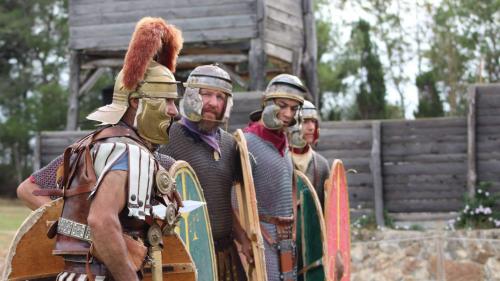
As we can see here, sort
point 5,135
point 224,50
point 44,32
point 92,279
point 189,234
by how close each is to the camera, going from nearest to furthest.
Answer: point 92,279
point 189,234
point 224,50
point 5,135
point 44,32

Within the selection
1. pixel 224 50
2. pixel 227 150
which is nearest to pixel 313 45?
pixel 224 50

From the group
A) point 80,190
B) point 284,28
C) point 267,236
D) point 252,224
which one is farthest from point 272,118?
point 284,28

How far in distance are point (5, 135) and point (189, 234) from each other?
18.6 meters

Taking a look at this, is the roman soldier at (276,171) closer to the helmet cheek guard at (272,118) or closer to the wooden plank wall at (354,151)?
the helmet cheek guard at (272,118)

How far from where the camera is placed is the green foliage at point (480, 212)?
10.5 meters

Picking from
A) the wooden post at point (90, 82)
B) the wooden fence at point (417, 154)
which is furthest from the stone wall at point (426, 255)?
the wooden post at point (90, 82)

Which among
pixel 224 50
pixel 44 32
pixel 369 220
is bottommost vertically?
pixel 369 220

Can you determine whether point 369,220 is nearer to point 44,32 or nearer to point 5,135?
point 5,135

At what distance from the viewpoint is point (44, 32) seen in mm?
23672

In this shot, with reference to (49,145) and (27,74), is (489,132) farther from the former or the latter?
(27,74)

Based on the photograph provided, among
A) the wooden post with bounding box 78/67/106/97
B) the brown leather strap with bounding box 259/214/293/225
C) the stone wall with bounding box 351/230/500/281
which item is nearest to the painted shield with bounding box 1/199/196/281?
the brown leather strap with bounding box 259/214/293/225

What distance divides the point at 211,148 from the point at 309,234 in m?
1.34

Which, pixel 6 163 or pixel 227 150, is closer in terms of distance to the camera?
pixel 227 150

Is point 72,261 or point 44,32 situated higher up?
point 44,32
